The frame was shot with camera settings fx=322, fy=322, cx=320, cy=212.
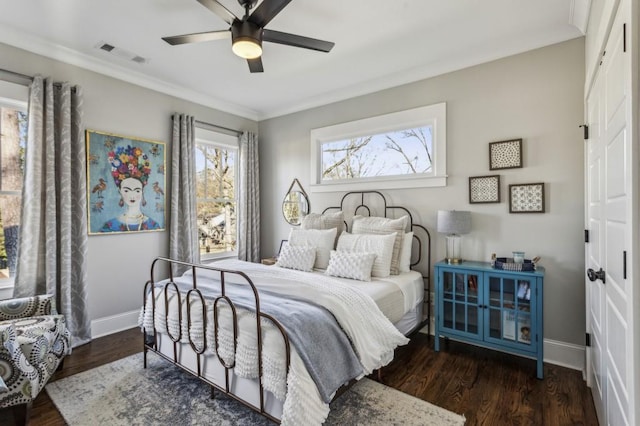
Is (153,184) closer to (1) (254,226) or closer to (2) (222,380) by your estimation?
(1) (254,226)

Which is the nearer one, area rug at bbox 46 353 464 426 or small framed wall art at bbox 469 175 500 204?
area rug at bbox 46 353 464 426

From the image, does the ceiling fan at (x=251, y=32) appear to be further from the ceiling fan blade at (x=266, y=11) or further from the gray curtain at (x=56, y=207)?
the gray curtain at (x=56, y=207)

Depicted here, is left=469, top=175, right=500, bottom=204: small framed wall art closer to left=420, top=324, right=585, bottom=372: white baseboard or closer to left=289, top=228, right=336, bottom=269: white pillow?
left=420, top=324, right=585, bottom=372: white baseboard

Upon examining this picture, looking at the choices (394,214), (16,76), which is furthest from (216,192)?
(394,214)

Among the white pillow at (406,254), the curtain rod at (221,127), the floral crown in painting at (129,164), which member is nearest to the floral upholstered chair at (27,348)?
the floral crown in painting at (129,164)

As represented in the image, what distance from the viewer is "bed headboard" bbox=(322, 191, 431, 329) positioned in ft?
11.0

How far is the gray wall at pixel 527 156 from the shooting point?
263 cm

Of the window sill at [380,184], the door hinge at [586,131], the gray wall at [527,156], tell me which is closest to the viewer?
the door hinge at [586,131]

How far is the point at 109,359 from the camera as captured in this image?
2758 millimetres

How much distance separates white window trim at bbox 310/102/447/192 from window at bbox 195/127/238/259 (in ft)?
4.03

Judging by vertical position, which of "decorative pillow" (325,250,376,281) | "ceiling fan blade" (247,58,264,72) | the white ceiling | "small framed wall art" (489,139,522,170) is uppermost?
the white ceiling

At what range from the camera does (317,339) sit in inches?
69.3

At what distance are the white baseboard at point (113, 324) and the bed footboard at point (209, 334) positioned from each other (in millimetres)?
981

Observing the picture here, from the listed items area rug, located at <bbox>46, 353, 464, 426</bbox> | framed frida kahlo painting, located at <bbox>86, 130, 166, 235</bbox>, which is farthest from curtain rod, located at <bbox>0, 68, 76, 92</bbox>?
area rug, located at <bbox>46, 353, 464, 426</bbox>
